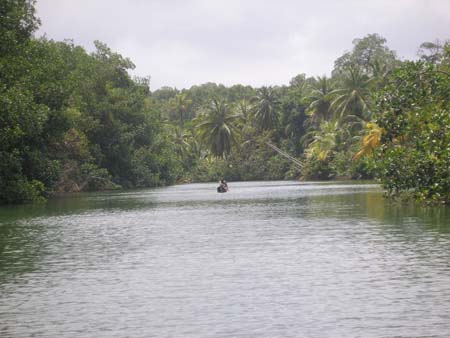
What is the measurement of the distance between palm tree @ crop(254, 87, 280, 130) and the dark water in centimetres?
8386

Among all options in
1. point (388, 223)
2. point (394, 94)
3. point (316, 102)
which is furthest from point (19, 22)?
A: point (316, 102)

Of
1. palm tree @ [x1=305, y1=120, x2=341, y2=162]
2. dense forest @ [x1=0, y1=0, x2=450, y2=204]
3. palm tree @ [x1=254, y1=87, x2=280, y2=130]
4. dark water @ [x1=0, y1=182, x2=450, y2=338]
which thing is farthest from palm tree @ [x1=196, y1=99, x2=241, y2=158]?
dark water @ [x1=0, y1=182, x2=450, y2=338]

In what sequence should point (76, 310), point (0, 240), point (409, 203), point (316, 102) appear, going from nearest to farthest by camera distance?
point (76, 310) < point (0, 240) < point (409, 203) < point (316, 102)

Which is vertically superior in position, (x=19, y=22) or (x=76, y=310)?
(x=19, y=22)

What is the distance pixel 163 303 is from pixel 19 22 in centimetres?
3962

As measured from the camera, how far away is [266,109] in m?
116

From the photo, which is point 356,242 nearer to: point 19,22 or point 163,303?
point 163,303

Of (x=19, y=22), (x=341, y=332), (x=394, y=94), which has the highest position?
(x=19, y=22)

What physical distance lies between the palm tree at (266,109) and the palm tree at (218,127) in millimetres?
3538

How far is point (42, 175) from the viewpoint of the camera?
51.9 m

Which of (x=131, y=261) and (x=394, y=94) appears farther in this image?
(x=394, y=94)

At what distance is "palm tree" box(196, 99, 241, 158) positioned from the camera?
113 m

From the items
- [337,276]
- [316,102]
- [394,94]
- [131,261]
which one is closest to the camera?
[337,276]

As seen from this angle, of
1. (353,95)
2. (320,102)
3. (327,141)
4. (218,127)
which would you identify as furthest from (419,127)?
(218,127)
